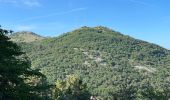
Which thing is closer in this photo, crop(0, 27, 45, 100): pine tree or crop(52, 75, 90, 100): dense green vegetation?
crop(0, 27, 45, 100): pine tree

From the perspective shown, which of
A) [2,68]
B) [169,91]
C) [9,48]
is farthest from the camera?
[169,91]

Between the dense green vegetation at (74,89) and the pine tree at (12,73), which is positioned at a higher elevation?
the pine tree at (12,73)

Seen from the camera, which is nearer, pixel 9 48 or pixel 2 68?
pixel 2 68

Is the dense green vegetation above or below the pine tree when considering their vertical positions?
below

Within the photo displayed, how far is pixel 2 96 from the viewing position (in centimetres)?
2070

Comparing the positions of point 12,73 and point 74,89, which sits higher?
point 12,73

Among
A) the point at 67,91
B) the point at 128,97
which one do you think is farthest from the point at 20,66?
the point at 128,97

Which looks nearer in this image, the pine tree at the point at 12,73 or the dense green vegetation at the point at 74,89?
the pine tree at the point at 12,73

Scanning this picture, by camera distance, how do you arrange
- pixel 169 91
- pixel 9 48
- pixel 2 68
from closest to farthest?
pixel 2 68, pixel 9 48, pixel 169 91

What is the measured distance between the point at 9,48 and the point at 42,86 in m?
2.58

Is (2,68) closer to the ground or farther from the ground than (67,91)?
farther from the ground

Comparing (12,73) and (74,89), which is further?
(74,89)

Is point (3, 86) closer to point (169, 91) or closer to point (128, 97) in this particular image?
point (169, 91)

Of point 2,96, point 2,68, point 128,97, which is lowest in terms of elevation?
point 128,97
